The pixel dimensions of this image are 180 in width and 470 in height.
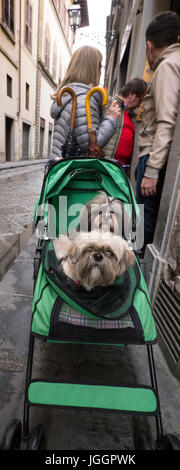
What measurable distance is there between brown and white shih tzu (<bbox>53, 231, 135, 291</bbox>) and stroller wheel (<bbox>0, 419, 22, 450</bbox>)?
0.73 m

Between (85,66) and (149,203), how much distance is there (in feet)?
4.47

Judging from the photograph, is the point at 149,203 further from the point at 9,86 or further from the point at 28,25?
the point at 28,25

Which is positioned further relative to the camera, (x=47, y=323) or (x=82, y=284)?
(x=82, y=284)

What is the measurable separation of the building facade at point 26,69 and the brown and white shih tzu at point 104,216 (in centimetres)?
1269

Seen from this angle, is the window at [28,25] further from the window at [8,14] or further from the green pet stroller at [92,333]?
the green pet stroller at [92,333]

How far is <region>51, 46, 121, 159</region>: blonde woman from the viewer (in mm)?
2182

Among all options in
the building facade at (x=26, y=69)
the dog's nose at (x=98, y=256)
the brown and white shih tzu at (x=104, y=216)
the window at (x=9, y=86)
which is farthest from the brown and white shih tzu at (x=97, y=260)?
the window at (x=9, y=86)

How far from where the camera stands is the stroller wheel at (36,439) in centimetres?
113

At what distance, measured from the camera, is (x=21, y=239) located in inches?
145

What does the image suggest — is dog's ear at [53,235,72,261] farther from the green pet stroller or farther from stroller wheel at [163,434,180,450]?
stroller wheel at [163,434,180,450]

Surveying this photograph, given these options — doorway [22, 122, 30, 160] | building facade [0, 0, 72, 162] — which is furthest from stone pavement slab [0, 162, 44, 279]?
doorway [22, 122, 30, 160]

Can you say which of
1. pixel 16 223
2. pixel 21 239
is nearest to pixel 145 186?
pixel 21 239

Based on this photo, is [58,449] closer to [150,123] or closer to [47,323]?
[47,323]
